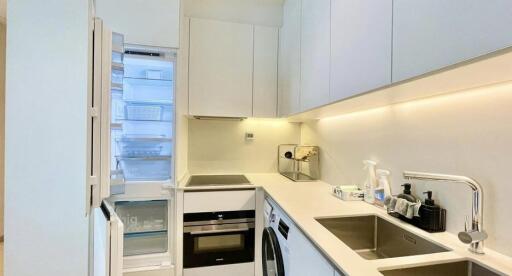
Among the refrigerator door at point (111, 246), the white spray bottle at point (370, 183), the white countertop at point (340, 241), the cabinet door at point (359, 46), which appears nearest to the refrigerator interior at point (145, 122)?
the refrigerator door at point (111, 246)

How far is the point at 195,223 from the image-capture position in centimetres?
184

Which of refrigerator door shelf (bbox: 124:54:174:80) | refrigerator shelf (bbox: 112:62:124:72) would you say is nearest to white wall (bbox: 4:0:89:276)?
refrigerator shelf (bbox: 112:62:124:72)

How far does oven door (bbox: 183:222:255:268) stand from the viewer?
1.83m

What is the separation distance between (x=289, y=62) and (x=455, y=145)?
1374mm

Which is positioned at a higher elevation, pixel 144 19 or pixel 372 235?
pixel 144 19

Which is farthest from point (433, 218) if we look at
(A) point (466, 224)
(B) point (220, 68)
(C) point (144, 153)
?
(C) point (144, 153)

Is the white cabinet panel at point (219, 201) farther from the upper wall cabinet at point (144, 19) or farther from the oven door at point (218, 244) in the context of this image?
the upper wall cabinet at point (144, 19)

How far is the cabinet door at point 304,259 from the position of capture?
833 millimetres

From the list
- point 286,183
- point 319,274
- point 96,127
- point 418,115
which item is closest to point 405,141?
point 418,115

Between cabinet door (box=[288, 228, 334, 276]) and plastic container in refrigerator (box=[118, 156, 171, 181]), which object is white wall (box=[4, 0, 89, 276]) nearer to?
plastic container in refrigerator (box=[118, 156, 171, 181])

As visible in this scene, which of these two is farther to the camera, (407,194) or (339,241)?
(407,194)

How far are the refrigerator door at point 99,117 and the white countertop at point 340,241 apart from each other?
2.88 ft

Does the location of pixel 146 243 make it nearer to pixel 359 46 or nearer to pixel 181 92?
pixel 181 92

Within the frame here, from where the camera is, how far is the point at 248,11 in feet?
7.85
